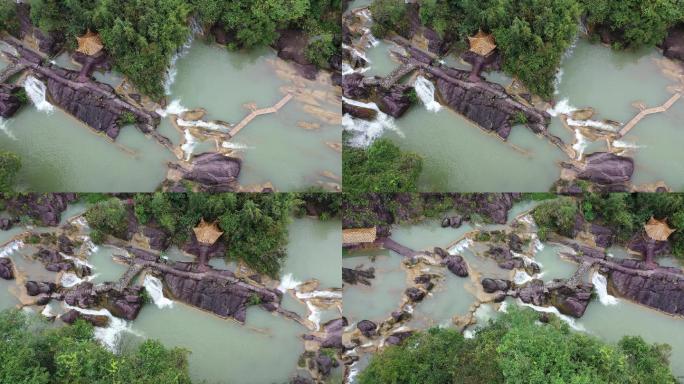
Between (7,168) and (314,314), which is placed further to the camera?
(314,314)

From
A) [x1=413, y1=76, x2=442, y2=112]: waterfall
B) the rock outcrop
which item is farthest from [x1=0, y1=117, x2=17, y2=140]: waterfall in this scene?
[x1=413, y1=76, x2=442, y2=112]: waterfall

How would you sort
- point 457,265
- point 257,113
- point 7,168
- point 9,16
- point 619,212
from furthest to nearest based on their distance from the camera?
point 257,113, point 457,265, point 9,16, point 619,212, point 7,168

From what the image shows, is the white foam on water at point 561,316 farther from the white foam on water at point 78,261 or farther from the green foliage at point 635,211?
the white foam on water at point 78,261

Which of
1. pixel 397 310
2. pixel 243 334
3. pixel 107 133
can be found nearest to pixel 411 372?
pixel 397 310

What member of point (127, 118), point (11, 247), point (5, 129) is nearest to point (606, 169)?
point (127, 118)

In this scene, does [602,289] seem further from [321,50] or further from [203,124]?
[203,124]

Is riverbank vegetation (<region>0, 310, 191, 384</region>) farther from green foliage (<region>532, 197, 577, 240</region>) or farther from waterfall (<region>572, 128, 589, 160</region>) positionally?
waterfall (<region>572, 128, 589, 160</region>)

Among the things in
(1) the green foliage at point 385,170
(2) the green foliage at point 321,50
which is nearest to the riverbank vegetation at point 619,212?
(1) the green foliage at point 385,170

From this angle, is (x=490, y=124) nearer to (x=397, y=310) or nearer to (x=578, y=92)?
(x=578, y=92)
